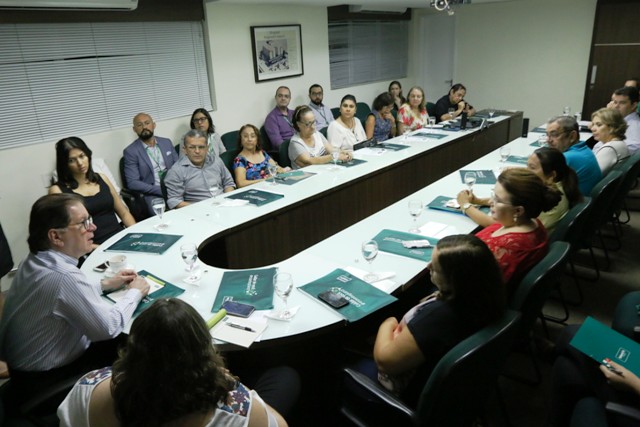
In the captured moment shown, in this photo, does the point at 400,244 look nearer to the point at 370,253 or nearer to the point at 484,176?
the point at 370,253

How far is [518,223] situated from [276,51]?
444 centimetres

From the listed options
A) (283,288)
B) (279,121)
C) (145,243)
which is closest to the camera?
(283,288)

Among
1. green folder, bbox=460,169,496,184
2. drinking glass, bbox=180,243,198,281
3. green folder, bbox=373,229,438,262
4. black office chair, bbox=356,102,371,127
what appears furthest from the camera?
black office chair, bbox=356,102,371,127

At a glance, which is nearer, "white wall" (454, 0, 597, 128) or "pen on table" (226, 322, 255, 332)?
"pen on table" (226, 322, 255, 332)

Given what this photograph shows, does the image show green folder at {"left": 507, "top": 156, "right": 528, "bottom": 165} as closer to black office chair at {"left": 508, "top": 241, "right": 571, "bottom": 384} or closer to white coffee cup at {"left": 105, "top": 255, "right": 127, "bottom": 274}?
black office chair at {"left": 508, "top": 241, "right": 571, "bottom": 384}

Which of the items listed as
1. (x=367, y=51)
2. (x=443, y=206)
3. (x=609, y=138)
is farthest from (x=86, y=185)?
(x=367, y=51)

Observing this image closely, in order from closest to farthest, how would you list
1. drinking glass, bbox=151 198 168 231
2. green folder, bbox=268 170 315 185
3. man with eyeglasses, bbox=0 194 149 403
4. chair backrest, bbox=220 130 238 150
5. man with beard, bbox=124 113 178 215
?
man with eyeglasses, bbox=0 194 149 403 < drinking glass, bbox=151 198 168 231 < green folder, bbox=268 170 315 185 < man with beard, bbox=124 113 178 215 < chair backrest, bbox=220 130 238 150

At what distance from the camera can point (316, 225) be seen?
129 inches

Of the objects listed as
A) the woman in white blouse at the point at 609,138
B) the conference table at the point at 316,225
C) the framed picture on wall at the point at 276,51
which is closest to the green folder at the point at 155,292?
the conference table at the point at 316,225

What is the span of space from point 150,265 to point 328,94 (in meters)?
4.97

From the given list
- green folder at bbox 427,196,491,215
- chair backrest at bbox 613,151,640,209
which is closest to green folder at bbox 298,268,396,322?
green folder at bbox 427,196,491,215

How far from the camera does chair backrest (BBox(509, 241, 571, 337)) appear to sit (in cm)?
158

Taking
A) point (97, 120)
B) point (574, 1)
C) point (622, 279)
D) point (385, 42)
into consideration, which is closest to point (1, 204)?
point (97, 120)

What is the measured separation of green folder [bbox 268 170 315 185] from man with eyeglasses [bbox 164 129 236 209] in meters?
0.48
